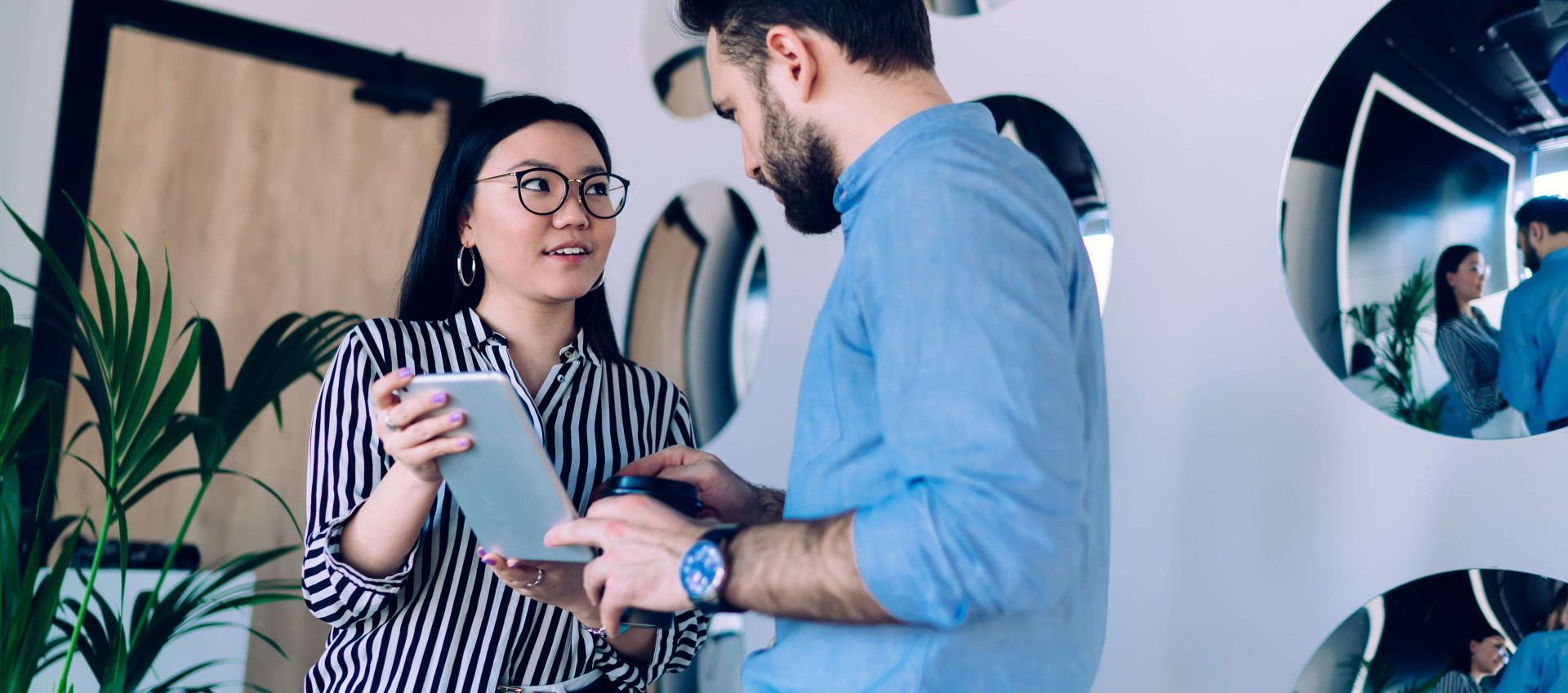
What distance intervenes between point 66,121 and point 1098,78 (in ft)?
8.84

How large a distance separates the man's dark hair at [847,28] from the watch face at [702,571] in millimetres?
455

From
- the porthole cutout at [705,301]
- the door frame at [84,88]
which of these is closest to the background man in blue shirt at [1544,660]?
the porthole cutout at [705,301]

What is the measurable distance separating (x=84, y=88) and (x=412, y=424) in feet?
8.13

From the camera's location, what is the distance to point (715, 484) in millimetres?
1188

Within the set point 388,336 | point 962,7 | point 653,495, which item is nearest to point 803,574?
point 653,495

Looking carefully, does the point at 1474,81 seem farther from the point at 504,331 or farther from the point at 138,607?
the point at 138,607

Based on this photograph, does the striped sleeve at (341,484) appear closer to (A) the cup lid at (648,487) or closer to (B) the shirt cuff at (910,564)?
(A) the cup lid at (648,487)

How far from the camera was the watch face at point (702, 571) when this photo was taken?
0.75m

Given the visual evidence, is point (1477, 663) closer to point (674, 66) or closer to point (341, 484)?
point (341, 484)

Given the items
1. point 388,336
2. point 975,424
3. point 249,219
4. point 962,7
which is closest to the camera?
point 975,424

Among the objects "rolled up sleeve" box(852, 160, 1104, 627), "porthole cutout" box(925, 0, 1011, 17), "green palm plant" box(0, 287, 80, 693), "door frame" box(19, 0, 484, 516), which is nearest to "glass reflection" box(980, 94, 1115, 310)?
"porthole cutout" box(925, 0, 1011, 17)

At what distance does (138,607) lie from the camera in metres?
1.92

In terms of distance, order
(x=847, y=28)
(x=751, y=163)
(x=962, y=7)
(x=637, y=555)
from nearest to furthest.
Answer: (x=637, y=555) → (x=847, y=28) → (x=751, y=163) → (x=962, y=7)

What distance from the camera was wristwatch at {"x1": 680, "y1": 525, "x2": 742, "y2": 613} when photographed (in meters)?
0.75
